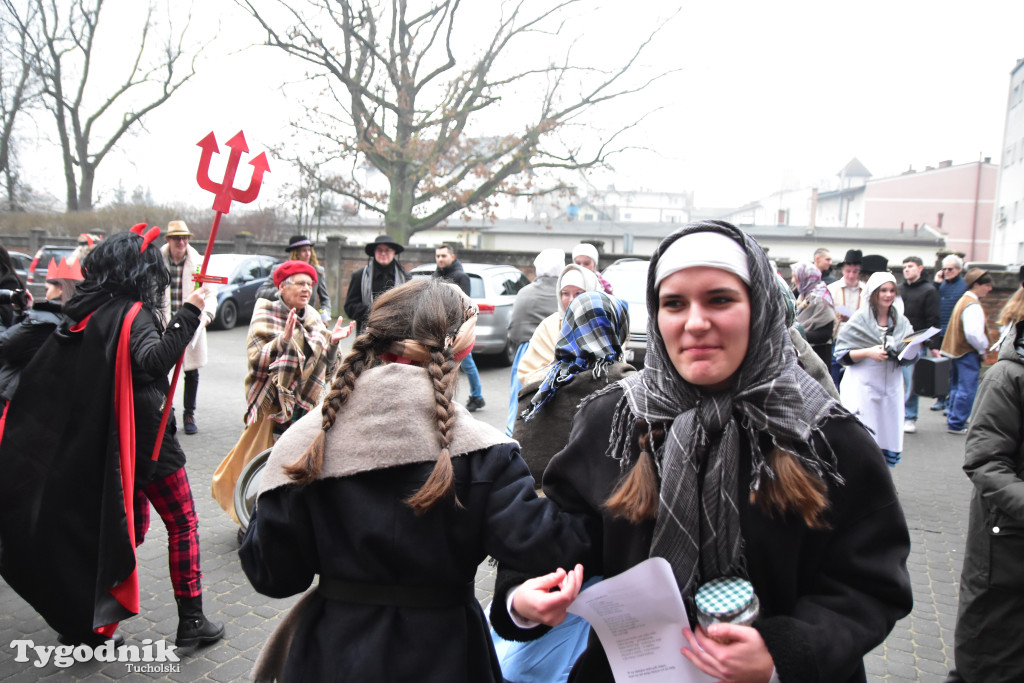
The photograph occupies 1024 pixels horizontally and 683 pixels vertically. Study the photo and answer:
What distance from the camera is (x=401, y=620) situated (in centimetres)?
195

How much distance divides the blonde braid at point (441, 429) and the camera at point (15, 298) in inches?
169

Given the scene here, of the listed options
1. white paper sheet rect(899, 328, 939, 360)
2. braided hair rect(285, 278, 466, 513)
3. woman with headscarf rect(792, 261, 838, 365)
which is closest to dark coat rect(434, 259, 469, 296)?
woman with headscarf rect(792, 261, 838, 365)

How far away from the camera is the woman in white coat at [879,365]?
668cm

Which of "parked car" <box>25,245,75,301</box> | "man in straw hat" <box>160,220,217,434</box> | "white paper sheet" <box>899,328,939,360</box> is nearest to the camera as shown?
"white paper sheet" <box>899,328,939,360</box>

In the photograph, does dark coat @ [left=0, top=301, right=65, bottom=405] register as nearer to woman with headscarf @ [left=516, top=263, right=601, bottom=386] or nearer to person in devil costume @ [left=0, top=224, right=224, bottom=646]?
person in devil costume @ [left=0, top=224, right=224, bottom=646]

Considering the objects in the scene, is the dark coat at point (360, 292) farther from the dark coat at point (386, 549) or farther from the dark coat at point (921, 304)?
the dark coat at point (386, 549)

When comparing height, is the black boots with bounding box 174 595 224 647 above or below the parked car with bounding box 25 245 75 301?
below

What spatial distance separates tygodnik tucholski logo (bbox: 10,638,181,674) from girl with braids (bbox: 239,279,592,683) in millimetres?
2274

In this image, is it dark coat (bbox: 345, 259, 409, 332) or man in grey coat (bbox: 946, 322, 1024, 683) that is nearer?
man in grey coat (bbox: 946, 322, 1024, 683)

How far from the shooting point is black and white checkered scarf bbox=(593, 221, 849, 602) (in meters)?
1.58

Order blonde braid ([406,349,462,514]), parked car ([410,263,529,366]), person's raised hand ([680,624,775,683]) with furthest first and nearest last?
parked car ([410,263,529,366])
blonde braid ([406,349,462,514])
person's raised hand ([680,624,775,683])

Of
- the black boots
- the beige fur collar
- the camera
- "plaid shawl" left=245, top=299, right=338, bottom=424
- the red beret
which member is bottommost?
the black boots

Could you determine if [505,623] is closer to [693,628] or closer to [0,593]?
[693,628]

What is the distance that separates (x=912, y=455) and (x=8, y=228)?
126 ft
